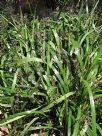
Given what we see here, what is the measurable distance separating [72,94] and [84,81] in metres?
0.22

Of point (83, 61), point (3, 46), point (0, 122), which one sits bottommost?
point (0, 122)

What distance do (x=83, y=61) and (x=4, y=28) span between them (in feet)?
6.06

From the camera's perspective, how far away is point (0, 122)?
3.54 m

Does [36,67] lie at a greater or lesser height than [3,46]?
lesser

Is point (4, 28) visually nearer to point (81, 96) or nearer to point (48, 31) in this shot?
point (48, 31)

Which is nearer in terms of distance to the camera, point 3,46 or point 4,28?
point 3,46

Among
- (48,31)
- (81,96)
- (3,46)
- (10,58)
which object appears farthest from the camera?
(48,31)

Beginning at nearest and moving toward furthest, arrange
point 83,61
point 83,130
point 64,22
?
point 83,130
point 83,61
point 64,22

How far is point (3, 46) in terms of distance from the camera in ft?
15.7

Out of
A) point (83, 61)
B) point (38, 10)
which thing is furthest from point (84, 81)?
point (38, 10)

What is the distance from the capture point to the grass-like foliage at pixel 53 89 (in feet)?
11.7

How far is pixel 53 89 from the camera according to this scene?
3793mm

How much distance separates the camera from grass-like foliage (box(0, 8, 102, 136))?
140 inches

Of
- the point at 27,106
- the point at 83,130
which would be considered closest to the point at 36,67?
the point at 27,106
